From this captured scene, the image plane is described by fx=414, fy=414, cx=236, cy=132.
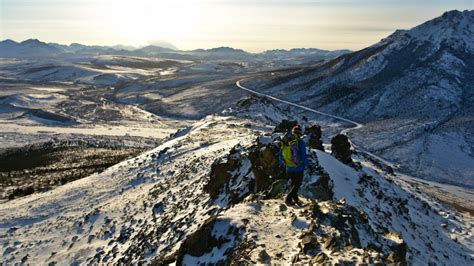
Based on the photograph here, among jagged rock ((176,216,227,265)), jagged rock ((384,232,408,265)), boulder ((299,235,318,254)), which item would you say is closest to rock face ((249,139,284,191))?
jagged rock ((176,216,227,265))

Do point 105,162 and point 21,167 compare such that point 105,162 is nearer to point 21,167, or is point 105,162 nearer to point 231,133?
point 21,167

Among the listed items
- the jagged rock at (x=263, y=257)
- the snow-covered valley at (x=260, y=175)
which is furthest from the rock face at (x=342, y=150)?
the jagged rock at (x=263, y=257)

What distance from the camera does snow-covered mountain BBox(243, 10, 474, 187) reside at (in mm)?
55906

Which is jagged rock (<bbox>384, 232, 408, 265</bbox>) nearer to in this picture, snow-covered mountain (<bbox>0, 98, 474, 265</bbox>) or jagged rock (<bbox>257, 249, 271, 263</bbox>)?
snow-covered mountain (<bbox>0, 98, 474, 265</bbox>)

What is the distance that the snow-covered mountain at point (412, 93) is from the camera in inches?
2201

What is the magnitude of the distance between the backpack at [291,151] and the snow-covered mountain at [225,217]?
1.42m

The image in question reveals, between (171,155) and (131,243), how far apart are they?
579 inches

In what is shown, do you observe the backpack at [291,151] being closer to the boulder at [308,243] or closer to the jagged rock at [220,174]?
the boulder at [308,243]

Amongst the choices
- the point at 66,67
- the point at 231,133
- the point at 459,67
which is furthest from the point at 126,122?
the point at 66,67

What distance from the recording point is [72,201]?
3019 cm

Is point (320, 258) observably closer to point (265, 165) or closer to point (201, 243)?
point (201, 243)

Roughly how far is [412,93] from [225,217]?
7863 cm

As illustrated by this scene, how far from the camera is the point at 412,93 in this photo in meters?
82.1

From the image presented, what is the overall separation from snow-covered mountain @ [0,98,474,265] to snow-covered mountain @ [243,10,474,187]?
24.5 metres
